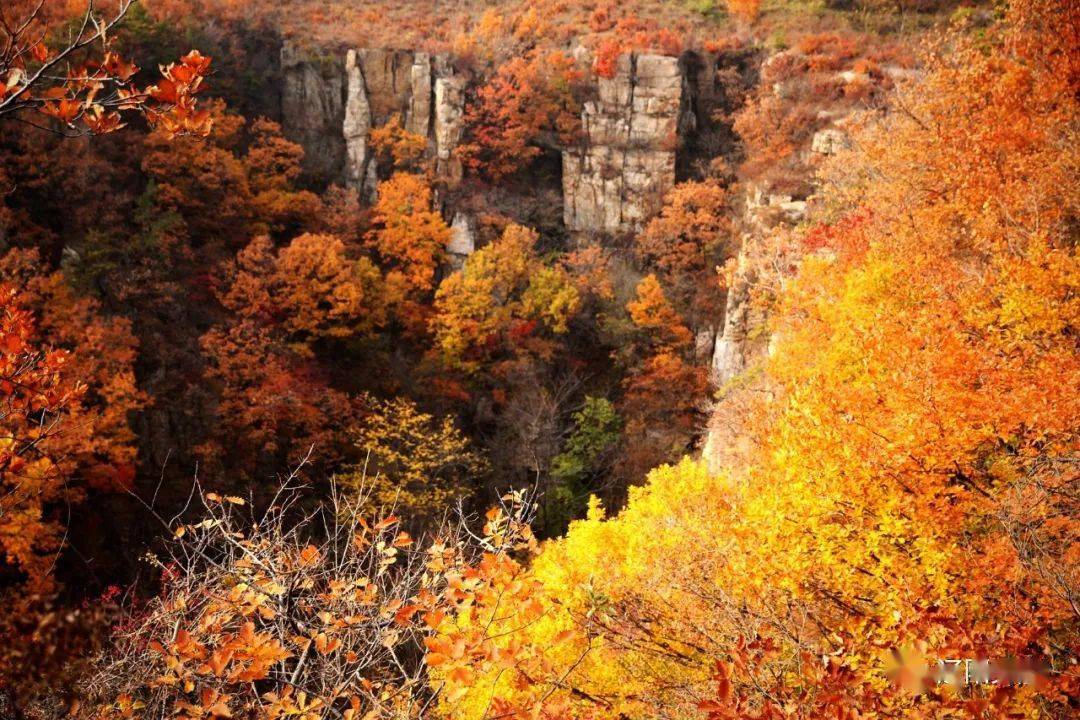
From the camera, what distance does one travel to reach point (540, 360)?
29875mm

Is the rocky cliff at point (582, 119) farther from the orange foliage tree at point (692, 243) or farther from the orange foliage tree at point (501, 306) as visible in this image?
the orange foliage tree at point (501, 306)

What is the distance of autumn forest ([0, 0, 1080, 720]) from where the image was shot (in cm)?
502

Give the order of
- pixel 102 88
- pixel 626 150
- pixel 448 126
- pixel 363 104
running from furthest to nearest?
pixel 626 150, pixel 363 104, pixel 448 126, pixel 102 88

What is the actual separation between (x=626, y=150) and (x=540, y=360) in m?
14.0

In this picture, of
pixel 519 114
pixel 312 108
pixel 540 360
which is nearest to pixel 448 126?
pixel 519 114

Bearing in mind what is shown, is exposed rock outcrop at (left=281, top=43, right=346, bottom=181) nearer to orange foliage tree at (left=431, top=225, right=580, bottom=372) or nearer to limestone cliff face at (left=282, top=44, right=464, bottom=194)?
limestone cliff face at (left=282, top=44, right=464, bottom=194)

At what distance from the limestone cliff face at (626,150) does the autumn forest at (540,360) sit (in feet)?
0.68

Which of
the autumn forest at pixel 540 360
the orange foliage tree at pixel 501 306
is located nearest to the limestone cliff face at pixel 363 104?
the autumn forest at pixel 540 360

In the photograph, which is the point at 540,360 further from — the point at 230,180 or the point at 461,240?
the point at 230,180

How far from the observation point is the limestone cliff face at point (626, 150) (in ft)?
118

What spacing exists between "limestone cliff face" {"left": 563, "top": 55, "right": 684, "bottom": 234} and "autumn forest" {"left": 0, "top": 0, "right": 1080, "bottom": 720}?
21 cm

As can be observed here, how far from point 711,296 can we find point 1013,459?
22551 millimetres

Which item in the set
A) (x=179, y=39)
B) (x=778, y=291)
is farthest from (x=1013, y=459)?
(x=179, y=39)

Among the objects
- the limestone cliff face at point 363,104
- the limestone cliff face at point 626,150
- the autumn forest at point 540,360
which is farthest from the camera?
the limestone cliff face at point 626,150
